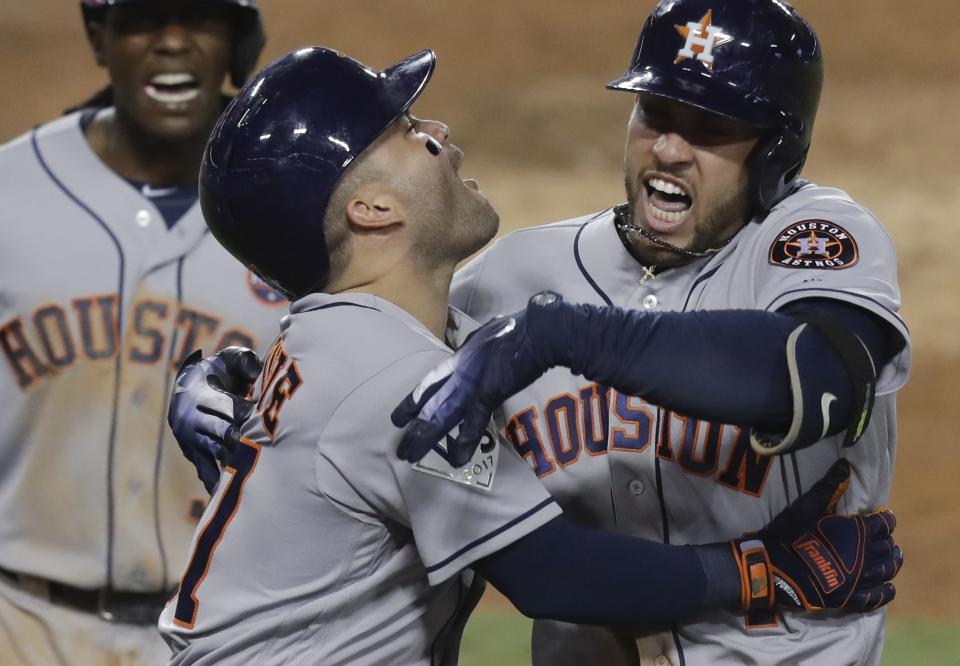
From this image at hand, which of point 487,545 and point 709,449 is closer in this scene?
point 487,545

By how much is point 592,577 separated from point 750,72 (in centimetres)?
123

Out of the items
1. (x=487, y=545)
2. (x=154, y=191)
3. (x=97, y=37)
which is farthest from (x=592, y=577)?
(x=97, y=37)

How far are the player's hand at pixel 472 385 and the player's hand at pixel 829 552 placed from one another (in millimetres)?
732

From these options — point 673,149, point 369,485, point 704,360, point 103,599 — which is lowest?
point 103,599

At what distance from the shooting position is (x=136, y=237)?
4.80 metres

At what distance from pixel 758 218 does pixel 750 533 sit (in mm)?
742

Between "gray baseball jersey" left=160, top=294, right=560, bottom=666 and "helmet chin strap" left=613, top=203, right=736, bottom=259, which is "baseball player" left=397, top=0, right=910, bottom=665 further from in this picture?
"gray baseball jersey" left=160, top=294, right=560, bottom=666

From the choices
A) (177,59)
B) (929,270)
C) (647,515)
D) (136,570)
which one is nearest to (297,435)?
(647,515)

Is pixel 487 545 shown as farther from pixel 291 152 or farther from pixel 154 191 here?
pixel 154 191

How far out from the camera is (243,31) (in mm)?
5129

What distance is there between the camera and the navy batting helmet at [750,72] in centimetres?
322

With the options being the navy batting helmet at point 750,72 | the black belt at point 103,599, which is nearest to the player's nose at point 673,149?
the navy batting helmet at point 750,72

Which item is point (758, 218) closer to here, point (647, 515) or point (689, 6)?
point (689, 6)

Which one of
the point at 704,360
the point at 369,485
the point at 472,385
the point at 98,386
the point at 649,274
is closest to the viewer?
the point at 472,385
